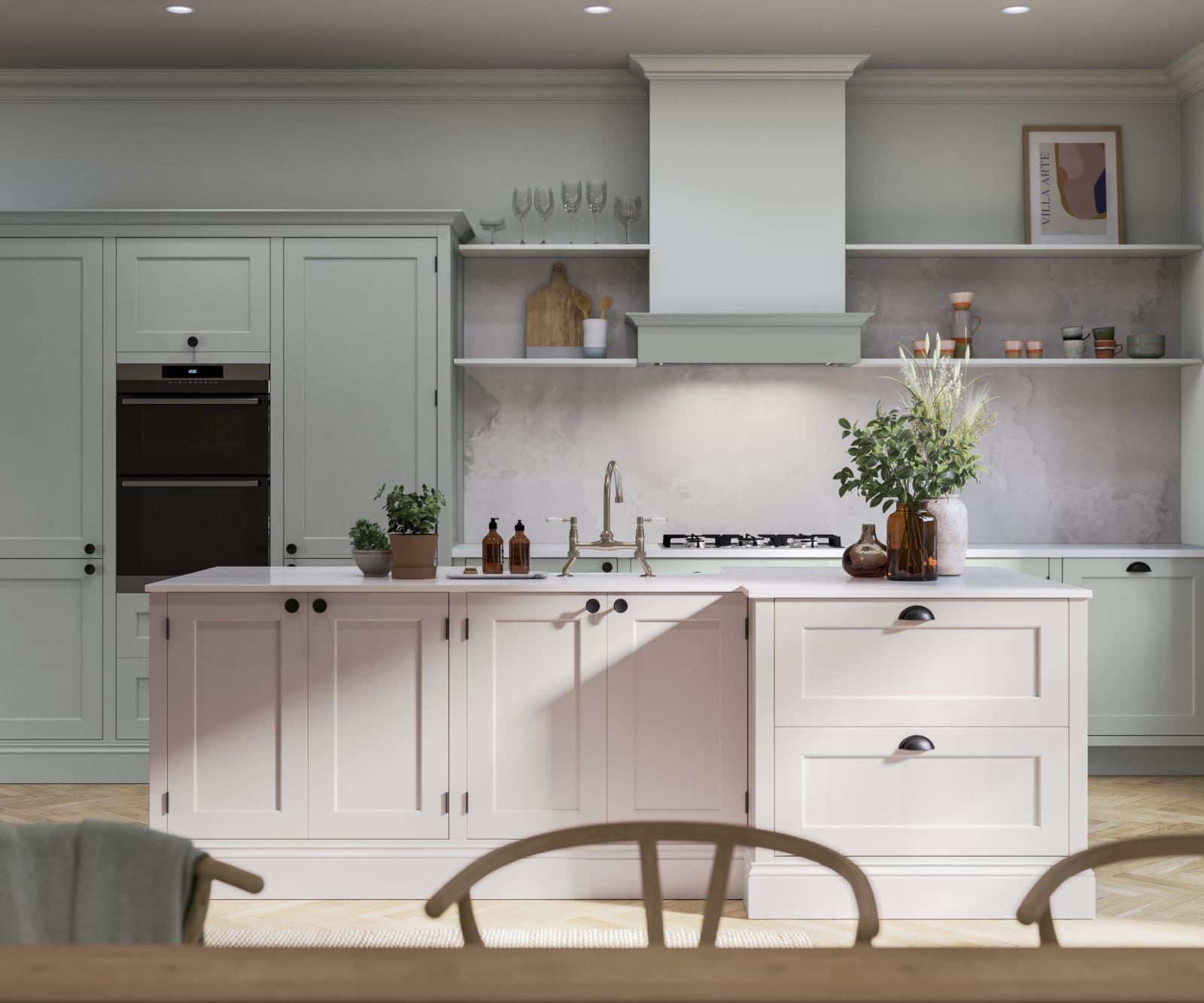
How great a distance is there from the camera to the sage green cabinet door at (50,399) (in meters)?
4.48

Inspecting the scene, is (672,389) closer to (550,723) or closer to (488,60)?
(488,60)

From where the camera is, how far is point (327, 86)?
4.90 metres

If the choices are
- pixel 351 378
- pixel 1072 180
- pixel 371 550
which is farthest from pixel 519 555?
pixel 1072 180

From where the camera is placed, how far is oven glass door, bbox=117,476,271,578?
447 centimetres

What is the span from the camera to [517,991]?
944 mm

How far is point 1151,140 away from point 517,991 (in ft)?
16.6

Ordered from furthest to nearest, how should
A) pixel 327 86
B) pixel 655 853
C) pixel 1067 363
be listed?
pixel 327 86 < pixel 1067 363 < pixel 655 853

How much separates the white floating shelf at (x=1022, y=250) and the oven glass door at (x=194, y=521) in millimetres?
2592

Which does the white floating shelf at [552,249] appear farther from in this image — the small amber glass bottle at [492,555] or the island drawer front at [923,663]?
the island drawer front at [923,663]

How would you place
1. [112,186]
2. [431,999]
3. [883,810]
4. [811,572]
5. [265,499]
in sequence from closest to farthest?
[431,999], [883,810], [811,572], [265,499], [112,186]

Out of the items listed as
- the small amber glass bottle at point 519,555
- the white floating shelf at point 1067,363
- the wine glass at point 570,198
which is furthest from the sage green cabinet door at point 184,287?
the white floating shelf at point 1067,363

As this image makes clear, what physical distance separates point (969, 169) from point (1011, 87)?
14.8 inches

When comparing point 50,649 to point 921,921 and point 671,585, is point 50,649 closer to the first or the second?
point 671,585

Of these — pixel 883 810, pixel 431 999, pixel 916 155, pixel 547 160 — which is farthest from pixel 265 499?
pixel 431 999
